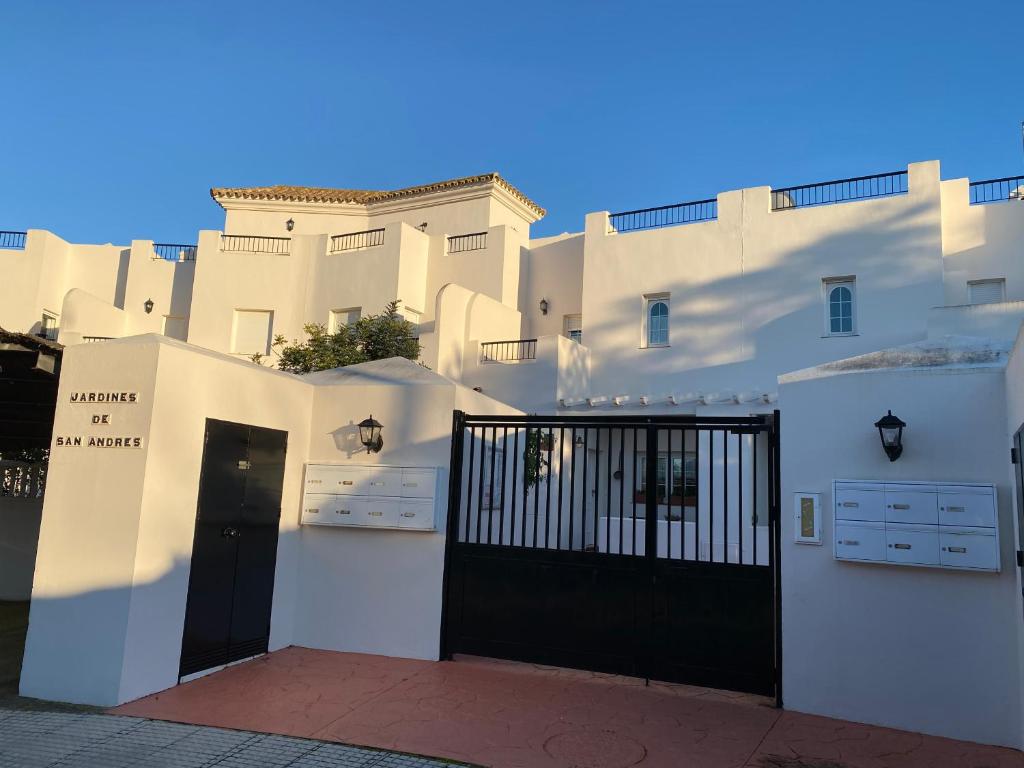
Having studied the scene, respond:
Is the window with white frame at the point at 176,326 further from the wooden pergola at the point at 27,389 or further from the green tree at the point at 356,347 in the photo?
the wooden pergola at the point at 27,389

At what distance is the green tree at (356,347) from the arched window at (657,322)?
17.4 ft

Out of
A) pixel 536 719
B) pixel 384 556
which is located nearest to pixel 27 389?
pixel 384 556

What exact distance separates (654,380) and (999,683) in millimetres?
11915

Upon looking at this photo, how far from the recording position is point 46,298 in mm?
21891

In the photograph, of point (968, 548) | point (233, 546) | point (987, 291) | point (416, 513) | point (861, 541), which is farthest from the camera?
point (987, 291)

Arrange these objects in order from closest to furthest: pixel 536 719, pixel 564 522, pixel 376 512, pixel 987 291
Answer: pixel 536 719 < pixel 376 512 < pixel 564 522 < pixel 987 291

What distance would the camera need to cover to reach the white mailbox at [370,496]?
7809 mm

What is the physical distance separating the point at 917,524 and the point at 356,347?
12602 mm

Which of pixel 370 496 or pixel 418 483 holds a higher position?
pixel 418 483

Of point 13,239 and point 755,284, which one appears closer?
point 755,284

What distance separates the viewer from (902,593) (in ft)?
20.0

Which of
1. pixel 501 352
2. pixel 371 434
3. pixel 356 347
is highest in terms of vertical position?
pixel 501 352

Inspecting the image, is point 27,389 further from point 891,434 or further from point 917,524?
point 917,524

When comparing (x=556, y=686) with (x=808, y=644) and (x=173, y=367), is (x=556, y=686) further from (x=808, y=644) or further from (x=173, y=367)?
(x=173, y=367)
